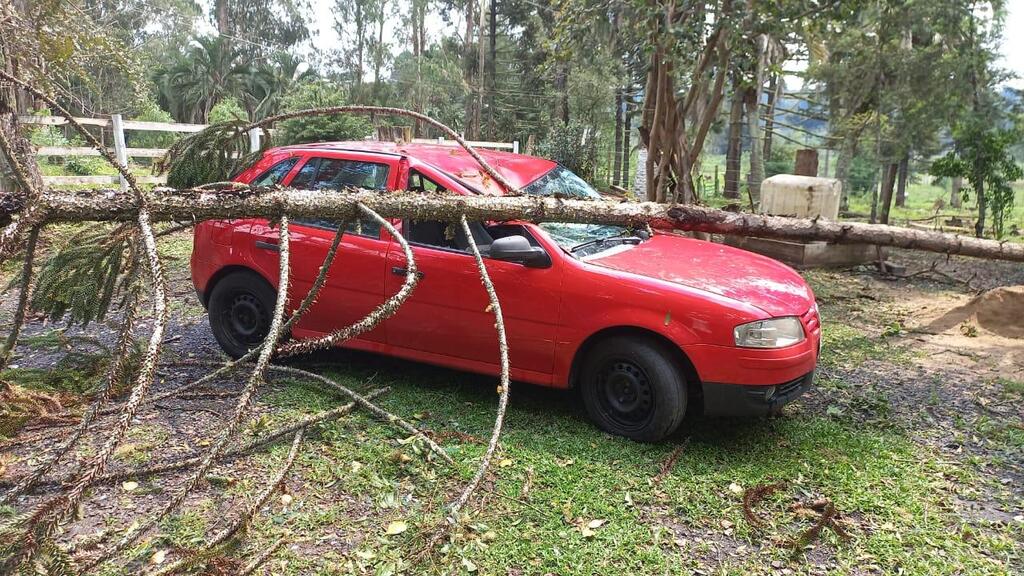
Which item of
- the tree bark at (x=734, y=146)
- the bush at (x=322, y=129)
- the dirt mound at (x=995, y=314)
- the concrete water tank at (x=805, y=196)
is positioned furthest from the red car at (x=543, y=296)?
the bush at (x=322, y=129)

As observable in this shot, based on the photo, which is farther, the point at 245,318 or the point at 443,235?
the point at 245,318

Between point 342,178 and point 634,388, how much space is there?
264 centimetres

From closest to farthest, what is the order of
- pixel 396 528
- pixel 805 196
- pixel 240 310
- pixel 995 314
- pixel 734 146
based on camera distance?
pixel 396 528 < pixel 240 310 < pixel 995 314 < pixel 805 196 < pixel 734 146

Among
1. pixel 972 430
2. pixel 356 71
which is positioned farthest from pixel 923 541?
pixel 356 71

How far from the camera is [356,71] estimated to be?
115 feet

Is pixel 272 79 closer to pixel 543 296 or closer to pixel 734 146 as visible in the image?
pixel 734 146

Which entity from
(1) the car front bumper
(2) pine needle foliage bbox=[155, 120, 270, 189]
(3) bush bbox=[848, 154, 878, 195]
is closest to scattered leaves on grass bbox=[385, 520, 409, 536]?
(1) the car front bumper

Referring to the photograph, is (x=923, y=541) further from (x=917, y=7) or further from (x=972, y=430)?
(x=917, y=7)

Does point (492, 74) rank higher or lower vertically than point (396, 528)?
higher

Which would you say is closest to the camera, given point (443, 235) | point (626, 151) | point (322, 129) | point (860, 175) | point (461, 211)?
point (461, 211)

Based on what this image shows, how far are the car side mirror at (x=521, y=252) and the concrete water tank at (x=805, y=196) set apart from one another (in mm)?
6929

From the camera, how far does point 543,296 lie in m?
4.03

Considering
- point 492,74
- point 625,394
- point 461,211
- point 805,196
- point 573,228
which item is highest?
point 492,74

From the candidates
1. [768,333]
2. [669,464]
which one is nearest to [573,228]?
[768,333]
